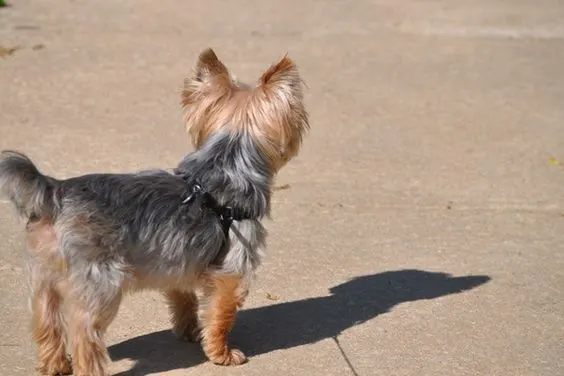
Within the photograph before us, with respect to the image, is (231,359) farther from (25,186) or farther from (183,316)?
(25,186)

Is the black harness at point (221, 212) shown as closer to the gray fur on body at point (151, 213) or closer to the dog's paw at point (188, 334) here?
the gray fur on body at point (151, 213)

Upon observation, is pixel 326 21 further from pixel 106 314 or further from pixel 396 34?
pixel 106 314

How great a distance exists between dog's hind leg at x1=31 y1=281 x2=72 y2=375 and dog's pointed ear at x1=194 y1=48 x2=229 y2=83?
1380 millimetres

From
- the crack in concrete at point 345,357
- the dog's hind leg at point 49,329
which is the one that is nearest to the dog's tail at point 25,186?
the dog's hind leg at point 49,329

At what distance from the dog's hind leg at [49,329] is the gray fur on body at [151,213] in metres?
0.22

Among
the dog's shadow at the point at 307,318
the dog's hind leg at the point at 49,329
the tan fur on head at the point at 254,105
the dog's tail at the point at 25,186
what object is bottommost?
the dog's shadow at the point at 307,318

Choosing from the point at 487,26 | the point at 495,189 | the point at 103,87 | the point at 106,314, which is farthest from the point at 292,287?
the point at 487,26

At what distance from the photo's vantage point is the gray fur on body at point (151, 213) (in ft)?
16.8

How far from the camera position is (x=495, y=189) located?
8539 millimetres

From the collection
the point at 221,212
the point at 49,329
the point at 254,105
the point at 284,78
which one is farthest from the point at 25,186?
the point at 284,78

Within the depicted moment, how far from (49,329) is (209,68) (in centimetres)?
158

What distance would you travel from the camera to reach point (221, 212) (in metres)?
5.61

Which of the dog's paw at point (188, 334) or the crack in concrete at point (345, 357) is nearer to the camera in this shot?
the crack in concrete at point (345, 357)

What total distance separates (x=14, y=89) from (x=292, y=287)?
14.9 feet
